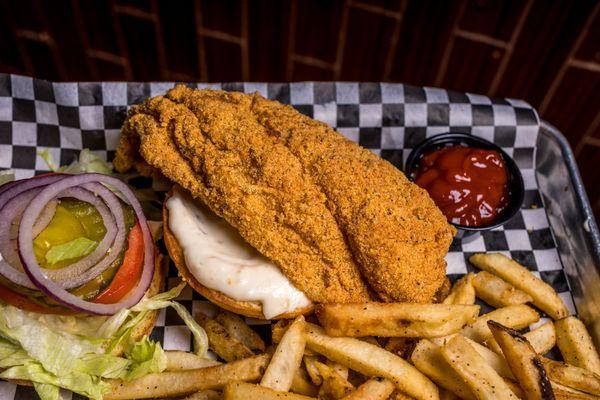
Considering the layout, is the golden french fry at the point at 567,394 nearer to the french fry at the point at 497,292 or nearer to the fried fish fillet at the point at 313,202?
the french fry at the point at 497,292

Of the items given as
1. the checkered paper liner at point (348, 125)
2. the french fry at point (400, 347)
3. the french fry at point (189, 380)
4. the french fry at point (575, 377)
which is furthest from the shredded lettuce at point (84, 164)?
the french fry at point (575, 377)

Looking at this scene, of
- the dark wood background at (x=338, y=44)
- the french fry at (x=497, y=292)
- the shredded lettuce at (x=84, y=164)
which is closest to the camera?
the french fry at (x=497, y=292)

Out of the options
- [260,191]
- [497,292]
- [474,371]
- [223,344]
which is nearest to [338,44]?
[260,191]

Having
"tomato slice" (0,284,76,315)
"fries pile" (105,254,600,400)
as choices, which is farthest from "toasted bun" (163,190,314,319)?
"tomato slice" (0,284,76,315)

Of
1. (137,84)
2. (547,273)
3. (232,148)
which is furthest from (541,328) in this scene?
(137,84)

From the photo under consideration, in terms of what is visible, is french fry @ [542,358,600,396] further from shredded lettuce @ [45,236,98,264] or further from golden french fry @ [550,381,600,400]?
shredded lettuce @ [45,236,98,264]
